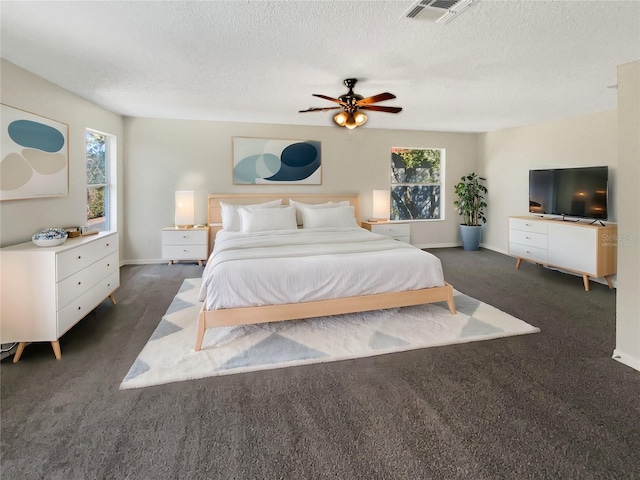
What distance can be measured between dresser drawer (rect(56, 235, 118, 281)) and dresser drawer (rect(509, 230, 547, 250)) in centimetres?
542

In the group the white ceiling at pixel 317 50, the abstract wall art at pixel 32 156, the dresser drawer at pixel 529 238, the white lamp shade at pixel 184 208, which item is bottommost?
the dresser drawer at pixel 529 238

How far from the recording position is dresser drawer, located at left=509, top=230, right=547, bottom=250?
4.96 metres

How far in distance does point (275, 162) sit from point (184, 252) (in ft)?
6.81

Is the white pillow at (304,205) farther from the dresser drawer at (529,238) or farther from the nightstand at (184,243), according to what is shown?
the dresser drawer at (529,238)

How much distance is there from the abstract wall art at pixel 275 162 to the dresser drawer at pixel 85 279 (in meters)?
2.64

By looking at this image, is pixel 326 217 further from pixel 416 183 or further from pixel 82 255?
pixel 82 255

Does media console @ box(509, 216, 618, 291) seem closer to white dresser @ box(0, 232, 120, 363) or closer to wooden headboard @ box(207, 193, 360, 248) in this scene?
wooden headboard @ box(207, 193, 360, 248)

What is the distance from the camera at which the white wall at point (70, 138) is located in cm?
292

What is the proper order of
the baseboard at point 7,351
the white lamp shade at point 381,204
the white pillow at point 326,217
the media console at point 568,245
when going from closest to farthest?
the baseboard at point 7,351 < the media console at point 568,245 < the white pillow at point 326,217 < the white lamp shade at point 381,204

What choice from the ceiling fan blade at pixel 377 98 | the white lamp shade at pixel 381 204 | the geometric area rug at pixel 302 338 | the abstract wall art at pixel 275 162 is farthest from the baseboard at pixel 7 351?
the white lamp shade at pixel 381 204

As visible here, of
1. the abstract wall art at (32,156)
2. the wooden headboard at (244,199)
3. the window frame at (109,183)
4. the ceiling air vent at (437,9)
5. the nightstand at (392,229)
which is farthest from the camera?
the nightstand at (392,229)

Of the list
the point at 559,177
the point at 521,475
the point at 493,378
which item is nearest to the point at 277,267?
the point at 493,378

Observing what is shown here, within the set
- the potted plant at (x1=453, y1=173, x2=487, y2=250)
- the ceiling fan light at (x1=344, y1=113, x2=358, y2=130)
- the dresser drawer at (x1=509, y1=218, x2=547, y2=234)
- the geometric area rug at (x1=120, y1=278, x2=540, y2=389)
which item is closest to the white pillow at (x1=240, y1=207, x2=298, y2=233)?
the geometric area rug at (x1=120, y1=278, x2=540, y2=389)

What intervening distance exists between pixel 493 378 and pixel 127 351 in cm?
264
